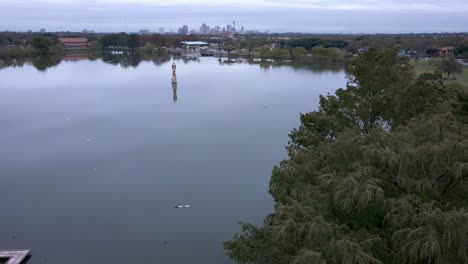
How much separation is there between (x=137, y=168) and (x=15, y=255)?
3422mm

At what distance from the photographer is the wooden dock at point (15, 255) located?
464 centimetres

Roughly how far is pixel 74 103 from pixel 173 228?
10.6m

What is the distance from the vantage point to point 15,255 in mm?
4773

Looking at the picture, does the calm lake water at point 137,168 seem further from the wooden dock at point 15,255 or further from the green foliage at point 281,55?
the green foliage at point 281,55

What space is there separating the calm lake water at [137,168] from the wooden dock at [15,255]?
121 millimetres

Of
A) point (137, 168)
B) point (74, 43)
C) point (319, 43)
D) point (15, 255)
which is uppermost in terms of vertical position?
point (74, 43)

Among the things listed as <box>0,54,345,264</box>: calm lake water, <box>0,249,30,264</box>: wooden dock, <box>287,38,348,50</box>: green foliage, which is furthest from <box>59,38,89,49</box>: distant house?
<box>0,249,30,264</box>: wooden dock

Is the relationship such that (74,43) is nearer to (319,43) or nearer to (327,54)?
(319,43)

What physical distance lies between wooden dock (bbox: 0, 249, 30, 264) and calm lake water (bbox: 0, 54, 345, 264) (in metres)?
0.12

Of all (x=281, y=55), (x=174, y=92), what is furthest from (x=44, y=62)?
(x=281, y=55)

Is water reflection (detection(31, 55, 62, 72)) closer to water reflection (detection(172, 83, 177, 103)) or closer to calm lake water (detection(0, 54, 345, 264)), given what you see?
calm lake water (detection(0, 54, 345, 264))

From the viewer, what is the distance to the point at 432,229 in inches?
80.1

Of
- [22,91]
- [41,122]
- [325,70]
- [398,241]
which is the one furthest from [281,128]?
[325,70]

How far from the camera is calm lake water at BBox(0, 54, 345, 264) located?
213 inches
